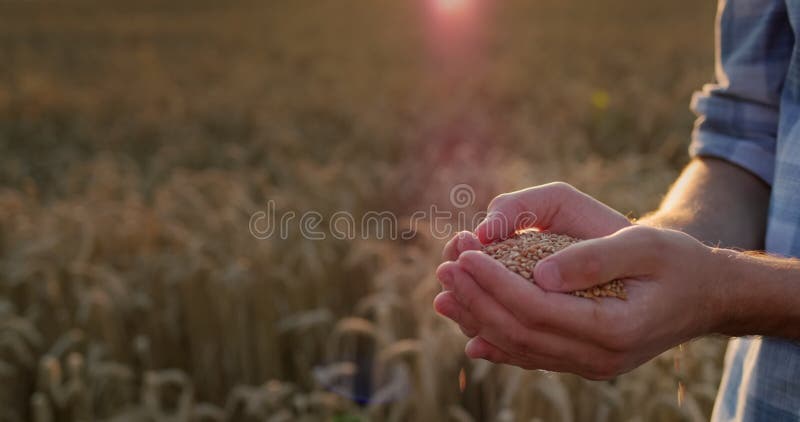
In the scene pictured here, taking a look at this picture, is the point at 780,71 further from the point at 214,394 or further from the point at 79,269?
the point at 79,269

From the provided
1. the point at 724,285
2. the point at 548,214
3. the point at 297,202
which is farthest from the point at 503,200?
the point at 297,202

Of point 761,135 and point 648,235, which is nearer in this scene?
point 648,235

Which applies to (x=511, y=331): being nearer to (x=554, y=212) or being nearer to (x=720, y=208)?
(x=554, y=212)

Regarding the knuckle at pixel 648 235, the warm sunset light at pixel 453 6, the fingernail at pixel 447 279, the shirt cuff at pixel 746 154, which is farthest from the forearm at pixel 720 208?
the warm sunset light at pixel 453 6

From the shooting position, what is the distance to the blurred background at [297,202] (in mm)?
2377

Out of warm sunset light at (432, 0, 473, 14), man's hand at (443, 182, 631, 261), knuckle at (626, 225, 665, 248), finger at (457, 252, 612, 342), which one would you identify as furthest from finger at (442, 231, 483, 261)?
warm sunset light at (432, 0, 473, 14)

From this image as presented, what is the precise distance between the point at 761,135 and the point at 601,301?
61cm

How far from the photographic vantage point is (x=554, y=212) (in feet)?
3.76

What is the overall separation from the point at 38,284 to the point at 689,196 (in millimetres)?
2865

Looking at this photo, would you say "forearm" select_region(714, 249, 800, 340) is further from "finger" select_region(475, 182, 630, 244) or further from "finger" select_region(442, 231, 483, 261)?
"finger" select_region(442, 231, 483, 261)

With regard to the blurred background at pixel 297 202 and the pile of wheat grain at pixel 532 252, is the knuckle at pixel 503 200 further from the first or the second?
the blurred background at pixel 297 202

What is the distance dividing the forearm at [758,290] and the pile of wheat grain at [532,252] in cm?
13

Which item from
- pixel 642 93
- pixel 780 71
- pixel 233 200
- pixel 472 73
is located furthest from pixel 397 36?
pixel 780 71

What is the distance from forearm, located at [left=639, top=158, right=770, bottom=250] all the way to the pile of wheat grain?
180 mm
